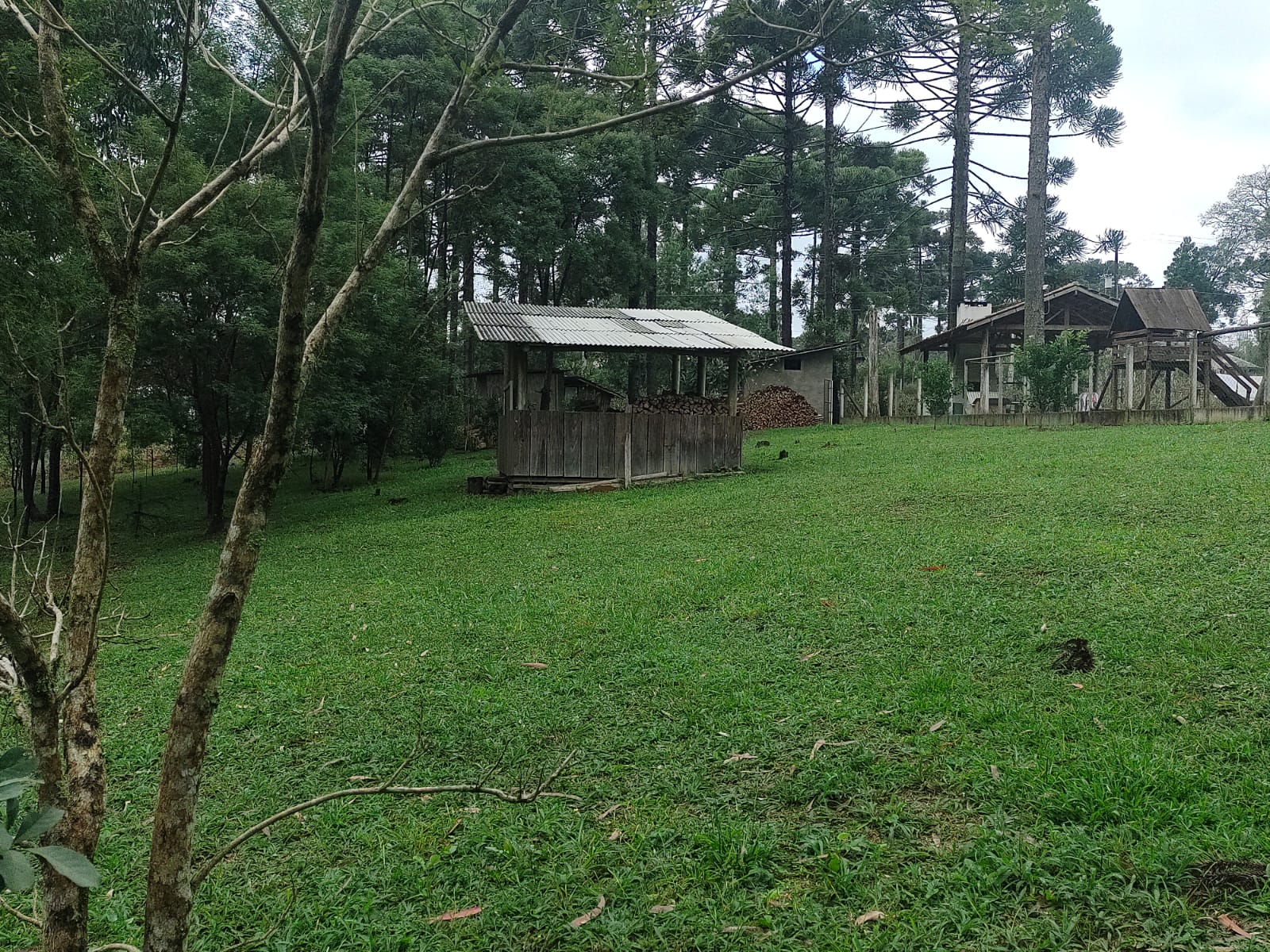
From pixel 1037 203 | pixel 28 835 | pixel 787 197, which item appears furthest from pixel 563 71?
pixel 787 197

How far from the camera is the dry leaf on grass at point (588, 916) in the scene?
8.41ft

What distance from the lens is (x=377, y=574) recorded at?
326 inches

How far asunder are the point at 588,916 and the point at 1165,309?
20.7 m

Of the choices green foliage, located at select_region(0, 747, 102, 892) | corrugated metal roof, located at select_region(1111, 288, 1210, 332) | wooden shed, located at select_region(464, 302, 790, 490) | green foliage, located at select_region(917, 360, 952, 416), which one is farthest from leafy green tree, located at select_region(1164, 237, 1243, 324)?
green foliage, located at select_region(0, 747, 102, 892)

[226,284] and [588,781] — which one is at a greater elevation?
[226,284]

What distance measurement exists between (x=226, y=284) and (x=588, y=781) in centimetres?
1086

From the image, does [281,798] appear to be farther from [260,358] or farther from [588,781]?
[260,358]

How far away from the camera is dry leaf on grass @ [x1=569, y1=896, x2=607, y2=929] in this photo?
2.56 metres

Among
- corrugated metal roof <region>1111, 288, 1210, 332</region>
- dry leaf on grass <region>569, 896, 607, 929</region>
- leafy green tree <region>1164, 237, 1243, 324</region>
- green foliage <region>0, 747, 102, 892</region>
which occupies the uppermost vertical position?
leafy green tree <region>1164, 237, 1243, 324</region>

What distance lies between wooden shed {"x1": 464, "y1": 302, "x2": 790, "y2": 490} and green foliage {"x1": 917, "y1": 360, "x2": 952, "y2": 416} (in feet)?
20.2

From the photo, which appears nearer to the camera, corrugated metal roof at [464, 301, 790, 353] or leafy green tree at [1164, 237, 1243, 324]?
corrugated metal roof at [464, 301, 790, 353]

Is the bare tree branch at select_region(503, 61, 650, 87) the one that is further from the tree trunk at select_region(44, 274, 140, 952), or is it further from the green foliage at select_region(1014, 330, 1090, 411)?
the green foliage at select_region(1014, 330, 1090, 411)

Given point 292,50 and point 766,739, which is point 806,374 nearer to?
point 766,739

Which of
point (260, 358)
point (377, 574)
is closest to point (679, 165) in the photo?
point (260, 358)
